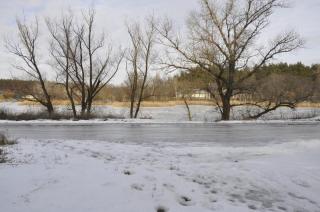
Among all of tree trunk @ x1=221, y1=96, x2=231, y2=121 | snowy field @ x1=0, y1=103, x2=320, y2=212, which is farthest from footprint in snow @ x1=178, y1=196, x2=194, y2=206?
tree trunk @ x1=221, y1=96, x2=231, y2=121

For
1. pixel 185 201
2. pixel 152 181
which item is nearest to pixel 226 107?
pixel 152 181

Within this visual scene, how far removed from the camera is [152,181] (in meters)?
6.97

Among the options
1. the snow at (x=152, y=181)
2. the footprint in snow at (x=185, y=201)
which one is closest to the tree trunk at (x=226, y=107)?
the snow at (x=152, y=181)

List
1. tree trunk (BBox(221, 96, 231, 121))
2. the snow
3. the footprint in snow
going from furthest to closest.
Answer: tree trunk (BBox(221, 96, 231, 121)) → the footprint in snow → the snow

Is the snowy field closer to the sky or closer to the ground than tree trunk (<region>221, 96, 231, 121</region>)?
closer to the ground

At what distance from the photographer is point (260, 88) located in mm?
26500

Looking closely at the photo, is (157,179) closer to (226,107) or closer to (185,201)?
(185,201)

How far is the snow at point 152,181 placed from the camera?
18.6ft

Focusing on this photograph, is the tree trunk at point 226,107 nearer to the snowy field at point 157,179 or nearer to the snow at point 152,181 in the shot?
the snowy field at point 157,179

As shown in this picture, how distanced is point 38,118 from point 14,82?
638 cm

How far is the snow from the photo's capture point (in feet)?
18.6

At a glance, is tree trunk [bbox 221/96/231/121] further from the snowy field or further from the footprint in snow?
the footprint in snow

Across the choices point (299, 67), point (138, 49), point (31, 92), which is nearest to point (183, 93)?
point (138, 49)

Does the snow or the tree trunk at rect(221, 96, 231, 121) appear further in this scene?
the tree trunk at rect(221, 96, 231, 121)
